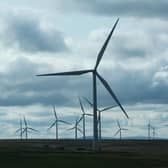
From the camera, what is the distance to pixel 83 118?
166 meters

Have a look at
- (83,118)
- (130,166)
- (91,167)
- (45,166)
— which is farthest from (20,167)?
(83,118)

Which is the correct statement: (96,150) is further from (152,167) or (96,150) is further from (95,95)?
(152,167)

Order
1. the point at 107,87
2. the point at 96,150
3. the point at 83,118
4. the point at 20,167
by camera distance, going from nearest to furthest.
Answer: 1. the point at 20,167
2. the point at 107,87
3. the point at 96,150
4. the point at 83,118

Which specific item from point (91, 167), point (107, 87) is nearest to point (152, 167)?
point (91, 167)

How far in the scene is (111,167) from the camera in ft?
249

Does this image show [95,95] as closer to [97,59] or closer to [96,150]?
[97,59]

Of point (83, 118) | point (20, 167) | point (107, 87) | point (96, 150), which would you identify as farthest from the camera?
point (83, 118)

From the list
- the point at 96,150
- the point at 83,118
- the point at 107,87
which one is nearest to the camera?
the point at 107,87

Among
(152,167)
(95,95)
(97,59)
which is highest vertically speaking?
(97,59)

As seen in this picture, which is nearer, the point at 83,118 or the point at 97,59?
the point at 97,59

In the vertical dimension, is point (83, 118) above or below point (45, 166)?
above

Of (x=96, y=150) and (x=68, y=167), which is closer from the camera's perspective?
(x=68, y=167)

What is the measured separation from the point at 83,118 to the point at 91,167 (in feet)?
300

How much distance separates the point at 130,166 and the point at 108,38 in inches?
1523
